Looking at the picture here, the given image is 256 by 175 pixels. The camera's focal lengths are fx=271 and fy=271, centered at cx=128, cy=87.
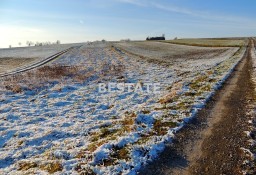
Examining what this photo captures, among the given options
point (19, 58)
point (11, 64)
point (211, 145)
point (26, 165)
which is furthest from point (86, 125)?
point (19, 58)

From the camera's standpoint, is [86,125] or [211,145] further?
[86,125]

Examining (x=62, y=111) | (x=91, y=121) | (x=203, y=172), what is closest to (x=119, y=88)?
(x=62, y=111)

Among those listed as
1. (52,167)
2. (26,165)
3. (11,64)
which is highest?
(11,64)

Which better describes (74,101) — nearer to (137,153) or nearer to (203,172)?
(137,153)

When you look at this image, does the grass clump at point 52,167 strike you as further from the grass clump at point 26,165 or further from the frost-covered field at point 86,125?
the grass clump at point 26,165

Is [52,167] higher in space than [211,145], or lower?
lower

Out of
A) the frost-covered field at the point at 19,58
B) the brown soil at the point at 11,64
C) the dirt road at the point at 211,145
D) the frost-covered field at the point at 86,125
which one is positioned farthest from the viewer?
the frost-covered field at the point at 19,58

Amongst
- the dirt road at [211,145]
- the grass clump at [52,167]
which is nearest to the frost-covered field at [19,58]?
the grass clump at [52,167]

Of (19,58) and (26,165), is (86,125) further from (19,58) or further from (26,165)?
(19,58)

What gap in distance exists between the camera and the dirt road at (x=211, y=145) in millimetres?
9148

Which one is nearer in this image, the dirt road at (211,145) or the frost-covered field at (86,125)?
the dirt road at (211,145)

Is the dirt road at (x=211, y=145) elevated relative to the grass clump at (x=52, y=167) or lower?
elevated

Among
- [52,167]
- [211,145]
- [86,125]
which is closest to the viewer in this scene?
[52,167]

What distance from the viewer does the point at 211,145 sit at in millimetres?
10750
